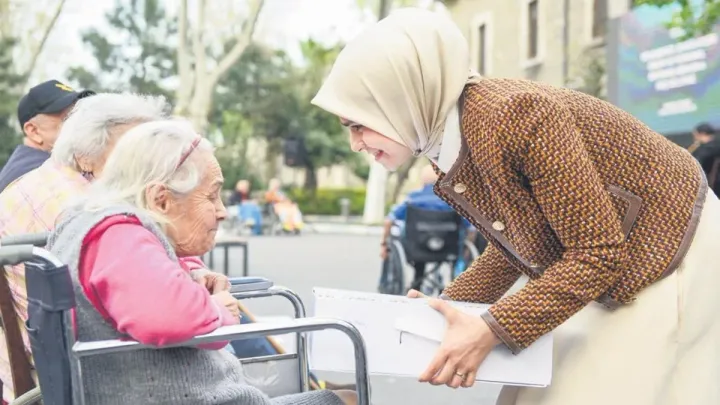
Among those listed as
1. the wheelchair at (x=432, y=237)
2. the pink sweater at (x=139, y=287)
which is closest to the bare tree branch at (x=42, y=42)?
the wheelchair at (x=432, y=237)

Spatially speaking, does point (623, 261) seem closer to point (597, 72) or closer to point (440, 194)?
point (440, 194)

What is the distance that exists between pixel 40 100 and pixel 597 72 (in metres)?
18.1

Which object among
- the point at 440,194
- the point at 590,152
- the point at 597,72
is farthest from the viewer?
the point at 597,72

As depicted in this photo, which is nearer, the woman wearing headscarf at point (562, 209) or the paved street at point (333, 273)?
the woman wearing headscarf at point (562, 209)

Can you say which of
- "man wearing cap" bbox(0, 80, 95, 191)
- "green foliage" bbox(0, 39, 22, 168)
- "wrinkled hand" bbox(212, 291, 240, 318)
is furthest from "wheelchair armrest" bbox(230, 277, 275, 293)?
"green foliage" bbox(0, 39, 22, 168)

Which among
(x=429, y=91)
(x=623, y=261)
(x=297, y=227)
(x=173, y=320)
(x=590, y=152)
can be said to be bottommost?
(x=297, y=227)

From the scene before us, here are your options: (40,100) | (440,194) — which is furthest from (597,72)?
(440,194)

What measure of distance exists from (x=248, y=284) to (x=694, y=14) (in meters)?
9.61

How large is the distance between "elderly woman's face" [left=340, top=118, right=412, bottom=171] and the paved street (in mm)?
2376

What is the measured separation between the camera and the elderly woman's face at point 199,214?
5.86 ft

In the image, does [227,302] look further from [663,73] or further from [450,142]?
[663,73]

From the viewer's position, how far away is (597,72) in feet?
65.5

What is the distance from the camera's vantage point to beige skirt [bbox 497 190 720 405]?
1522 millimetres

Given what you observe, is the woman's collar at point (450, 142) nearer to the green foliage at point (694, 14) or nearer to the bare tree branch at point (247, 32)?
the green foliage at point (694, 14)
